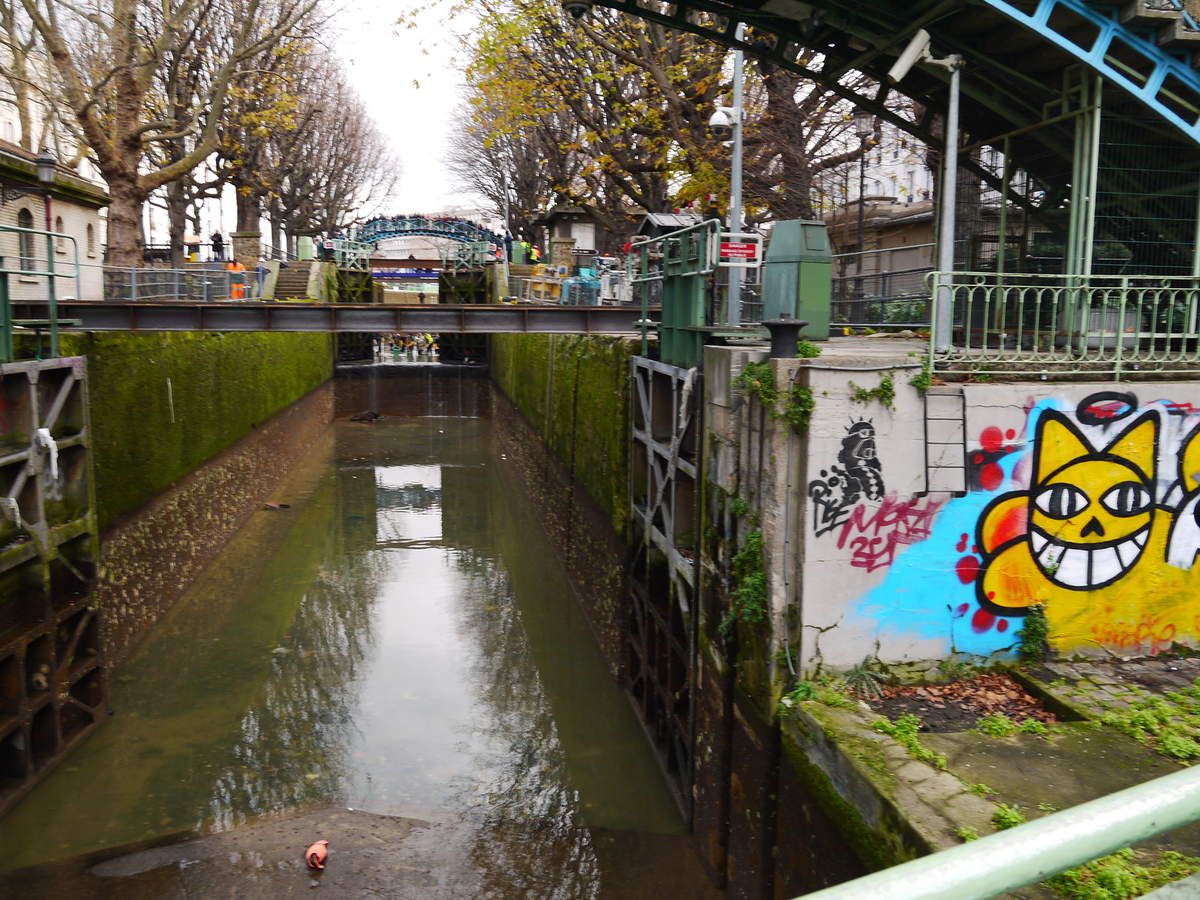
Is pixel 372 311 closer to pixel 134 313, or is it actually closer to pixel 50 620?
pixel 134 313

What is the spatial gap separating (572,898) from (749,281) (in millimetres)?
13718

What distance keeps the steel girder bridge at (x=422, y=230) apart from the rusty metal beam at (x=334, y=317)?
30.6m

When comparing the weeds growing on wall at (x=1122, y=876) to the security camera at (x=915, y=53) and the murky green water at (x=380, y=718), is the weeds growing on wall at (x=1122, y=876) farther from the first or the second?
the security camera at (x=915, y=53)

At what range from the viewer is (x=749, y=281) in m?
19.3

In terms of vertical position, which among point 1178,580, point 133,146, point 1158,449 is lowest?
point 1178,580

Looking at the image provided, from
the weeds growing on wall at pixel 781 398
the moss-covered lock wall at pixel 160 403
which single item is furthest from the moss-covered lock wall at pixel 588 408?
the moss-covered lock wall at pixel 160 403

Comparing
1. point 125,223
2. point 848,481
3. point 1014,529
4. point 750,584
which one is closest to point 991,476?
point 1014,529

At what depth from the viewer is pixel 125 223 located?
25.3 metres

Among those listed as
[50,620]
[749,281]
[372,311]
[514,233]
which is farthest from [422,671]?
[514,233]

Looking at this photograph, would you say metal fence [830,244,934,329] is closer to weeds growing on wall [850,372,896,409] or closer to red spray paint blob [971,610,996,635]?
weeds growing on wall [850,372,896,409]

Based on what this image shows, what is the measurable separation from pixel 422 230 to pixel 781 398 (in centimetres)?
4178

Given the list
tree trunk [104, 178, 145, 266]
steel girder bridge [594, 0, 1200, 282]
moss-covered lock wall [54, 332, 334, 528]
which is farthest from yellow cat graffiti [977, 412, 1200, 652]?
tree trunk [104, 178, 145, 266]

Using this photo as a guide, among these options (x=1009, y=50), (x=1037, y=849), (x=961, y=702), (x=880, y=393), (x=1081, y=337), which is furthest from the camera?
(x=1009, y=50)

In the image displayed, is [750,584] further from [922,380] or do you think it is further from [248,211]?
[248,211]
